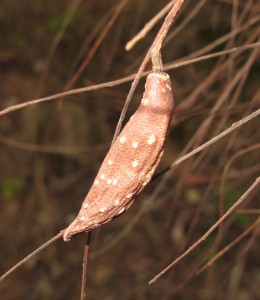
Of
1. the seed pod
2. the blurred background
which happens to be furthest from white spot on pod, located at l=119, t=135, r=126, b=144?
the blurred background

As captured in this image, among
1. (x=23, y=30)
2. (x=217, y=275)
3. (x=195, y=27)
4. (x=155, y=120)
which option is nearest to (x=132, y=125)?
(x=155, y=120)

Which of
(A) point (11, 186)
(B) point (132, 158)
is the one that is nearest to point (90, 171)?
(A) point (11, 186)

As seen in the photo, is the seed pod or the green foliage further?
the green foliage

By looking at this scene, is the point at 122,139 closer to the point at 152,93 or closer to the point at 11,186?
the point at 152,93

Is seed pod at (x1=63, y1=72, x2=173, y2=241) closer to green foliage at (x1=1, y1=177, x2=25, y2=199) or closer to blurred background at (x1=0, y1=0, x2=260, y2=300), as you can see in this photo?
blurred background at (x1=0, y1=0, x2=260, y2=300)

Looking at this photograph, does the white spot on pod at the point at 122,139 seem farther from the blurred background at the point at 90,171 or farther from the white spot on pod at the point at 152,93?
the blurred background at the point at 90,171
